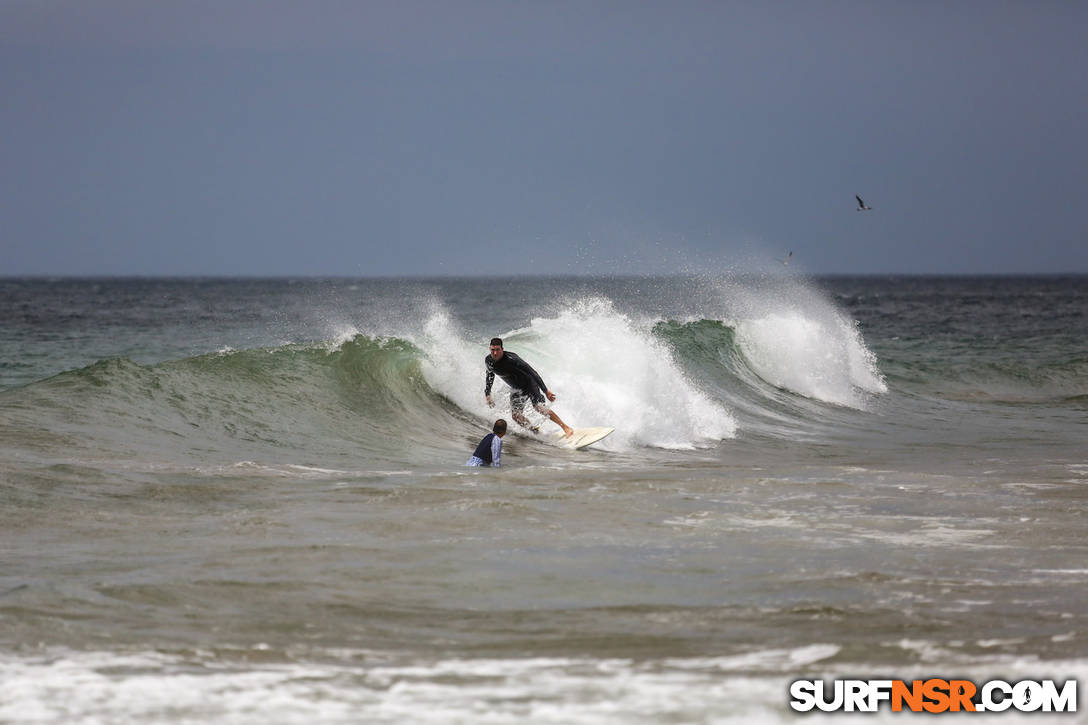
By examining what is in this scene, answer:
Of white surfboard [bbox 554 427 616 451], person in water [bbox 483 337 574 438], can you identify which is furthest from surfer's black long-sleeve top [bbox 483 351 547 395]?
white surfboard [bbox 554 427 616 451]

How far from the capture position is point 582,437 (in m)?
15.5

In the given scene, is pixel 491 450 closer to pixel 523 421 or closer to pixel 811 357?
pixel 523 421

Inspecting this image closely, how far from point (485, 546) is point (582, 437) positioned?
7168mm

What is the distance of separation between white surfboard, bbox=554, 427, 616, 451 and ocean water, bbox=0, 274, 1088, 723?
42 centimetres

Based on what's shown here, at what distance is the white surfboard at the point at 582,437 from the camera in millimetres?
15375

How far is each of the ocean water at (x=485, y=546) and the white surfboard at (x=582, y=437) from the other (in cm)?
42

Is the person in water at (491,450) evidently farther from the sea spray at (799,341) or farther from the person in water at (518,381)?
the sea spray at (799,341)

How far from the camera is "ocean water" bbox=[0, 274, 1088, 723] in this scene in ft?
17.8

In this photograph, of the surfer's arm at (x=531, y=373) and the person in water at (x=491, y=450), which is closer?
the person in water at (x=491, y=450)

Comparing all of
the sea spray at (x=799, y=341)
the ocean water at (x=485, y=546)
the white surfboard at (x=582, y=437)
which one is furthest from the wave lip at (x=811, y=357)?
the white surfboard at (x=582, y=437)

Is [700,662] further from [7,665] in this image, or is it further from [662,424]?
[662,424]

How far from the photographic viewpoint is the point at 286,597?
6918mm

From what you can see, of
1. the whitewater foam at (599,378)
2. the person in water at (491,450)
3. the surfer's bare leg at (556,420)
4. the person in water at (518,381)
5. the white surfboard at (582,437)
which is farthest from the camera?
the whitewater foam at (599,378)

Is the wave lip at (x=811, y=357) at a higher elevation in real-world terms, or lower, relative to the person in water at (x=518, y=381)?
higher
